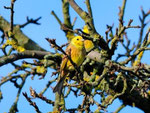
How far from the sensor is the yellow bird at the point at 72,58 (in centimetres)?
459

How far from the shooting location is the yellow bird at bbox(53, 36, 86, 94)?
459 cm

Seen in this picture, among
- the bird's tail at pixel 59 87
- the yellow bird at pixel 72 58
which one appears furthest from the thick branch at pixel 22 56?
A: the bird's tail at pixel 59 87

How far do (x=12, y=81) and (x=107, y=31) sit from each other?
2.51m

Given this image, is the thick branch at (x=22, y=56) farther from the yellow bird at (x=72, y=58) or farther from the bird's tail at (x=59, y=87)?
the bird's tail at (x=59, y=87)

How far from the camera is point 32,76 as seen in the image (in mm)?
6586

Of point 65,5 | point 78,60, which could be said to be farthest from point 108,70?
point 65,5

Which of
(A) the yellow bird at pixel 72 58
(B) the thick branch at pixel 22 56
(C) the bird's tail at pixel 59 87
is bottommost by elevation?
(C) the bird's tail at pixel 59 87

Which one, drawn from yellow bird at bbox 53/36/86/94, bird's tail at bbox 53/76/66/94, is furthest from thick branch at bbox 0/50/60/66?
bird's tail at bbox 53/76/66/94

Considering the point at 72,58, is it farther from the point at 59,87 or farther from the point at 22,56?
the point at 22,56

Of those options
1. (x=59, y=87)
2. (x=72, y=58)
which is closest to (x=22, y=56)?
(x=72, y=58)

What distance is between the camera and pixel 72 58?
194 inches

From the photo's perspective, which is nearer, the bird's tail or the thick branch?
the bird's tail

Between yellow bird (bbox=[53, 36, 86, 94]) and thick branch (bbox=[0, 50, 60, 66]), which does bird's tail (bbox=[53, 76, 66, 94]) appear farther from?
thick branch (bbox=[0, 50, 60, 66])

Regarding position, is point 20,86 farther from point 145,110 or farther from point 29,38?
point 145,110
